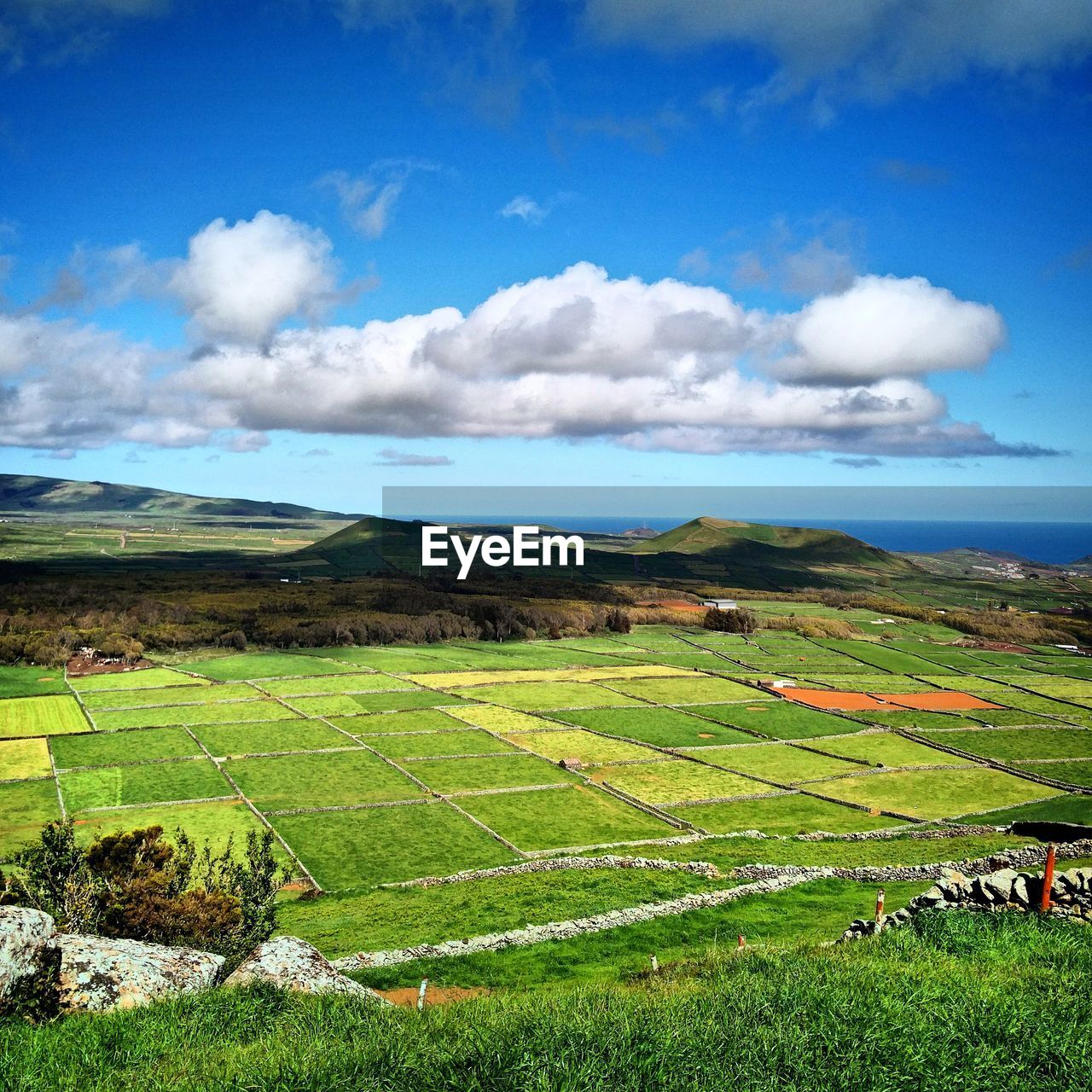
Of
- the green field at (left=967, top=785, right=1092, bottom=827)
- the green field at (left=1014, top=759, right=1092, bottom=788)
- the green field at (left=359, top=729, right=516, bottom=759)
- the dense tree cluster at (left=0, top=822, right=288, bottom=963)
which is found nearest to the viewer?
the dense tree cluster at (left=0, top=822, right=288, bottom=963)

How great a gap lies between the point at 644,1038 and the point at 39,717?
69487 millimetres

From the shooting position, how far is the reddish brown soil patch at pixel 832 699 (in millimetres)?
79562

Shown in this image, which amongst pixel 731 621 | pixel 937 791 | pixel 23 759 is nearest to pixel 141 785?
pixel 23 759

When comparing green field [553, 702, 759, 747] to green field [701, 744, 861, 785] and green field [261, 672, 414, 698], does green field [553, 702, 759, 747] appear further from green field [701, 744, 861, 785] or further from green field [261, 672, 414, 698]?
green field [261, 672, 414, 698]

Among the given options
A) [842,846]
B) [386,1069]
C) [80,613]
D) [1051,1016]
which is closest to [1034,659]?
[842,846]

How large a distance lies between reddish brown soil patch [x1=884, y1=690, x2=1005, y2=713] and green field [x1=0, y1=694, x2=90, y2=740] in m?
72.5

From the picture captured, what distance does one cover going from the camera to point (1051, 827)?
29297mm

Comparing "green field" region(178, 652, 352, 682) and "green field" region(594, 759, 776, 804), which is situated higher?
"green field" region(594, 759, 776, 804)

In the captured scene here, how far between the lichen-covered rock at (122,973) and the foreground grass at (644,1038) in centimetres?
107

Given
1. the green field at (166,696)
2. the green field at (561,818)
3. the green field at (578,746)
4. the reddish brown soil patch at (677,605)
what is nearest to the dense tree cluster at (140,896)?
the green field at (561,818)

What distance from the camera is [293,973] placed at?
18312mm

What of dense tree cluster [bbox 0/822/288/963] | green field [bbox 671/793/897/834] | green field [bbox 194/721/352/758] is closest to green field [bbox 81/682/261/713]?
green field [bbox 194/721/352/758]

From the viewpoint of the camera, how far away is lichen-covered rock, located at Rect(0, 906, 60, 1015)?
16.3 meters

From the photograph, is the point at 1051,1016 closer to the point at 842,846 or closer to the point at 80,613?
the point at 842,846
